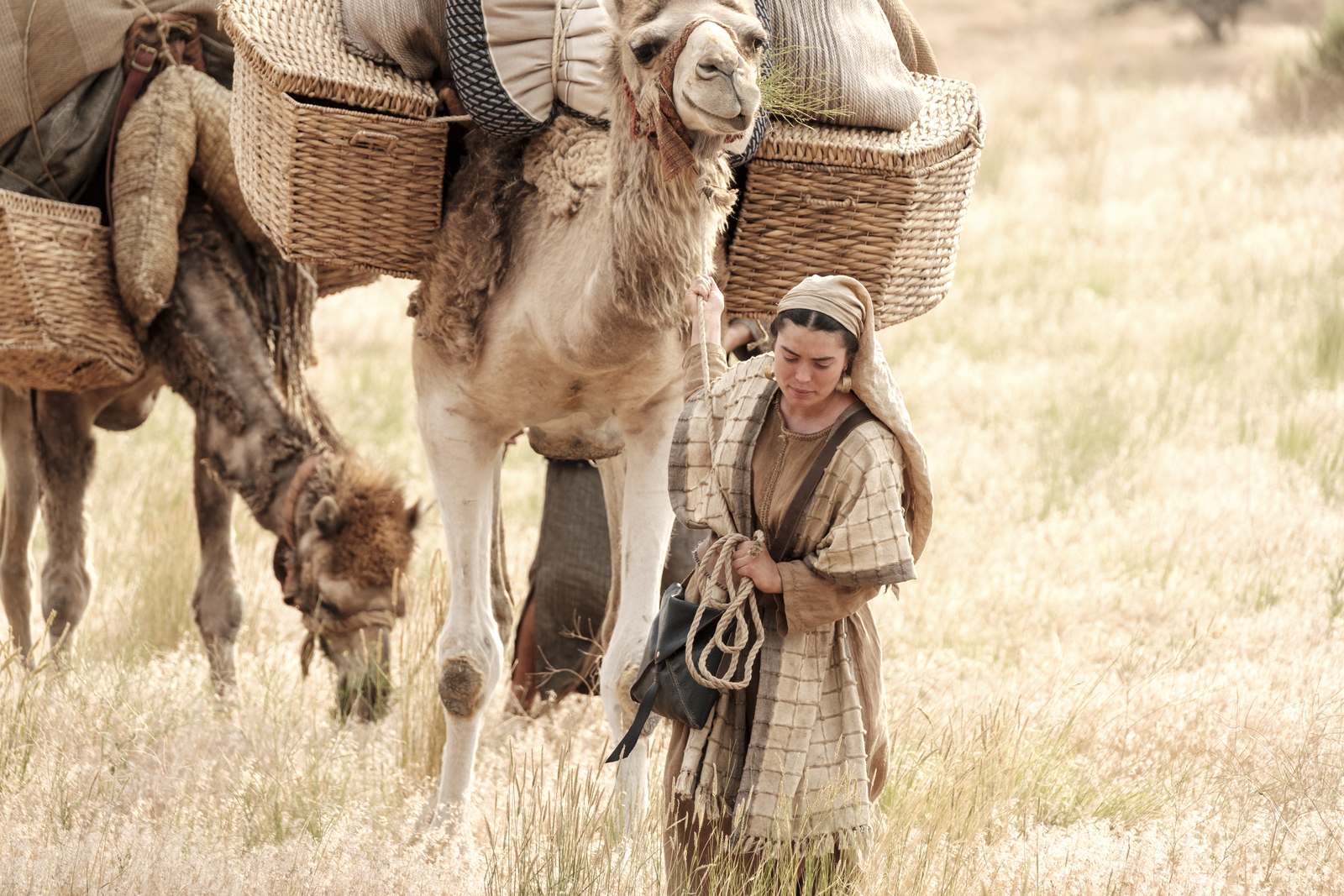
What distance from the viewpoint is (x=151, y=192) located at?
17.5 feet

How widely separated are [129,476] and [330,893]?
5.50 m

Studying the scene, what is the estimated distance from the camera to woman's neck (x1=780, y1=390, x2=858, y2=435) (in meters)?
3.08

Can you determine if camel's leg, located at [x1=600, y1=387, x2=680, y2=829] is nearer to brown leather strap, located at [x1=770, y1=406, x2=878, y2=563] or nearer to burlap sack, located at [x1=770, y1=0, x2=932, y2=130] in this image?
burlap sack, located at [x1=770, y1=0, x2=932, y2=130]

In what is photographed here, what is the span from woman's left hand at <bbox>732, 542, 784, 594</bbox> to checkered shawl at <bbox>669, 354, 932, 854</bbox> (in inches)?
3.2

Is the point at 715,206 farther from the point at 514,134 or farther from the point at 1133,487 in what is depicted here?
the point at 1133,487

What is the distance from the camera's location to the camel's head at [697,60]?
3156mm

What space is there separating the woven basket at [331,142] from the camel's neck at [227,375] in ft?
3.05

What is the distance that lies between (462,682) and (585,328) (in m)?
1.28

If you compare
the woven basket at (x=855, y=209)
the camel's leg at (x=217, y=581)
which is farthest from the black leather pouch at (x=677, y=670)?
the camel's leg at (x=217, y=581)

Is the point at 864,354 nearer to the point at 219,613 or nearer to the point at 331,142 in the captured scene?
the point at 331,142

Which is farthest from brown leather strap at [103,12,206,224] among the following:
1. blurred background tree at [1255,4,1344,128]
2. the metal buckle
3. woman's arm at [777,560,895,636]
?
blurred background tree at [1255,4,1344,128]

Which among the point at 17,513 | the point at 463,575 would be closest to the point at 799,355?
the point at 463,575

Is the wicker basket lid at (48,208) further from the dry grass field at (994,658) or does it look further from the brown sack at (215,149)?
the dry grass field at (994,658)

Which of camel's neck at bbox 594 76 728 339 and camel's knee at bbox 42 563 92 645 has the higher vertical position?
camel's neck at bbox 594 76 728 339
